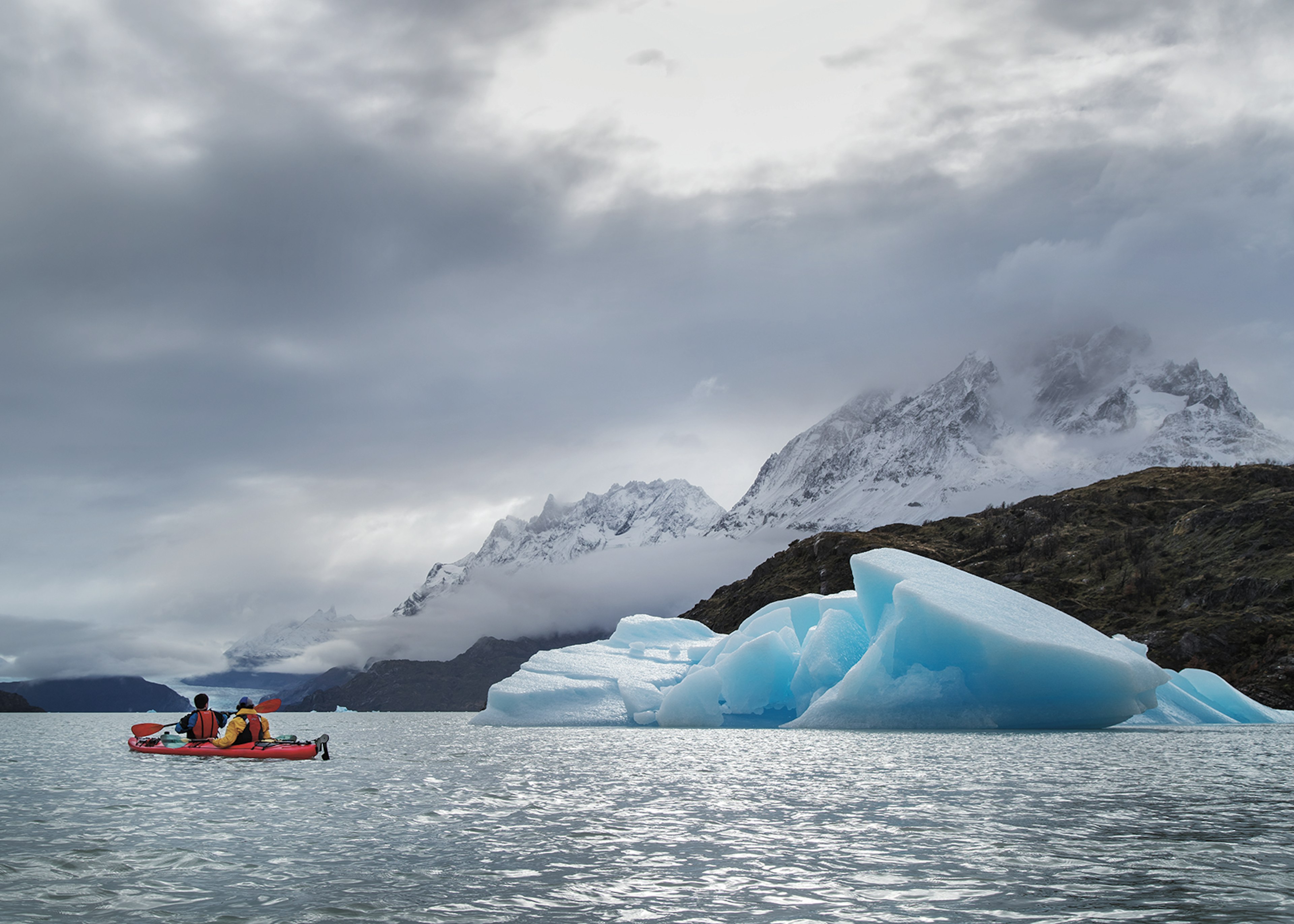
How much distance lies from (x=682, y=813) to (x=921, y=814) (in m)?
3.47

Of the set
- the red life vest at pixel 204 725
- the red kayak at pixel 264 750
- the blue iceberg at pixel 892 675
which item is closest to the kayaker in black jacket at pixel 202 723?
the red life vest at pixel 204 725

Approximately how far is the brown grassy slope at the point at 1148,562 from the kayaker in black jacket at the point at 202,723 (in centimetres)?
7090

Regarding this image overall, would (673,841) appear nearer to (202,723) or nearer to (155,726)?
(202,723)

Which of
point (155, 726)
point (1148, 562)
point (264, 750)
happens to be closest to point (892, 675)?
point (264, 750)

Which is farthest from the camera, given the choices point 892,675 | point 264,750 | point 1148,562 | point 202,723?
point 1148,562

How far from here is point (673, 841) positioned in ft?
36.7

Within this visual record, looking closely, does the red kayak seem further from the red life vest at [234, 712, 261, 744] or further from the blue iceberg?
the blue iceberg

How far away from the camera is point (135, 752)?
31.2m

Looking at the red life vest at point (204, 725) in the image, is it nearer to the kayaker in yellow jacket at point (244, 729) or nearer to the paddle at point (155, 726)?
the kayaker in yellow jacket at point (244, 729)

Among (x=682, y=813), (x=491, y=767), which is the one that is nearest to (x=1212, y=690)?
(x=491, y=767)

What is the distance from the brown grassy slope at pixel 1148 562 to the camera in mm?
75062

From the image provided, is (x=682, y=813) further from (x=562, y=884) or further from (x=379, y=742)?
(x=379, y=742)

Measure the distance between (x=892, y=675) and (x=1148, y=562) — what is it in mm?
76882

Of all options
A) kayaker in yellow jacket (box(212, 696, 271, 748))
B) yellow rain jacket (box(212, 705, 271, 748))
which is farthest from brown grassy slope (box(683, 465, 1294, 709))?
kayaker in yellow jacket (box(212, 696, 271, 748))
